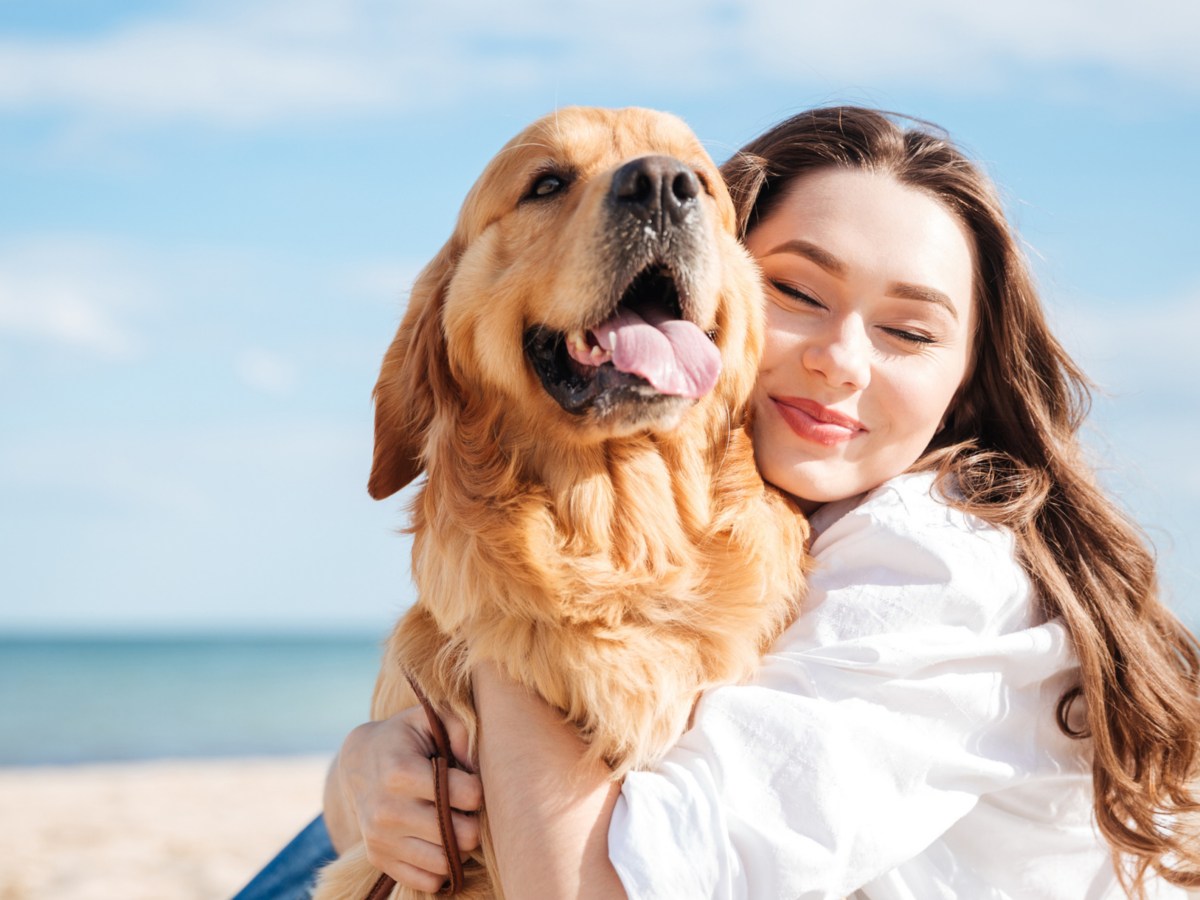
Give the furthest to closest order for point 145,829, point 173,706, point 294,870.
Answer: point 173,706
point 145,829
point 294,870

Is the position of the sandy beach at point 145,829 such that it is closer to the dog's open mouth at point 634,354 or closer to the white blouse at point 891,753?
the dog's open mouth at point 634,354

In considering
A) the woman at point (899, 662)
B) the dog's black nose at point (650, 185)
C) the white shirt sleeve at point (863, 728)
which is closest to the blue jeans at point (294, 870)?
the woman at point (899, 662)

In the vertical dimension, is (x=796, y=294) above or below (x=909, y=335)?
above

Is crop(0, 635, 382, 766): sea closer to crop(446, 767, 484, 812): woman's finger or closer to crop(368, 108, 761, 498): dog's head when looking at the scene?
crop(368, 108, 761, 498): dog's head

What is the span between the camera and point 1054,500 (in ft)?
9.95

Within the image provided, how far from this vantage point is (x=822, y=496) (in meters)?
2.90

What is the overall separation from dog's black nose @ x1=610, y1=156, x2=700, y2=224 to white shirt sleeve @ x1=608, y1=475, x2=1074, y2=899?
860mm

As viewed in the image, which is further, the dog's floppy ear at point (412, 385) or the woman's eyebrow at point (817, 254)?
the dog's floppy ear at point (412, 385)

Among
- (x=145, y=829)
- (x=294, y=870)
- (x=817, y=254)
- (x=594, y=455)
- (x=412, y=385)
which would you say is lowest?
→ (x=145, y=829)

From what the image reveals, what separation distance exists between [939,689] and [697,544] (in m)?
0.70

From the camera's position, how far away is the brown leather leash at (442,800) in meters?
2.52

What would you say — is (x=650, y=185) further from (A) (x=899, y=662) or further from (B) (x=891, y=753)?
(B) (x=891, y=753)

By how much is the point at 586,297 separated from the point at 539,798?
1.14 meters

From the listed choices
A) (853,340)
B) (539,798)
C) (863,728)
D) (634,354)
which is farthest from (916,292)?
(539,798)
